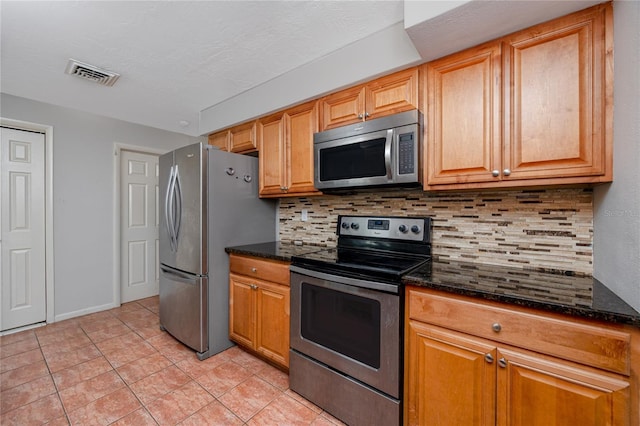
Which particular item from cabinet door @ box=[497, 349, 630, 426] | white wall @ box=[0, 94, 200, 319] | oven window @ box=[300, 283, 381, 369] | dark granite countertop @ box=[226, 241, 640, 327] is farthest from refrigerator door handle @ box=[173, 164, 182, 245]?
cabinet door @ box=[497, 349, 630, 426]

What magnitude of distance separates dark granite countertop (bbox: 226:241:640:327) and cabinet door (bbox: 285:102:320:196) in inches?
44.2

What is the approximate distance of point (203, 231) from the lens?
6.98ft

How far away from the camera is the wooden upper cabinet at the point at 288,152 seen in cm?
212

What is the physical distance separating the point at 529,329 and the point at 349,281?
2.57ft

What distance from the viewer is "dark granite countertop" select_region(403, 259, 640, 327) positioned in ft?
3.00

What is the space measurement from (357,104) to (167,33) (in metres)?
1.30

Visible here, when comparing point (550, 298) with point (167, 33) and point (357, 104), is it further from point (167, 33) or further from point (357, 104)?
point (167, 33)

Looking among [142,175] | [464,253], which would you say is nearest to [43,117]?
[142,175]

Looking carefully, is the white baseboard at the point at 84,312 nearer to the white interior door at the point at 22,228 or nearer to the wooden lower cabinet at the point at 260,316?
the white interior door at the point at 22,228

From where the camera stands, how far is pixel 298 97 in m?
2.13

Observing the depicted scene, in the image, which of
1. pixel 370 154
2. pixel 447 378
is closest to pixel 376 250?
pixel 370 154

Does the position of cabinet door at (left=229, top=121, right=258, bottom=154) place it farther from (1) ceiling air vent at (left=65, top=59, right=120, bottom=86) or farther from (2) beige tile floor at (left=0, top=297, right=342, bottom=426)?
(2) beige tile floor at (left=0, top=297, right=342, bottom=426)

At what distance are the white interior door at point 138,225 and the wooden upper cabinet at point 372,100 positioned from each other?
2828 millimetres

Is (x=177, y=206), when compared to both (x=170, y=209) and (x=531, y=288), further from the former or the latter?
(x=531, y=288)
